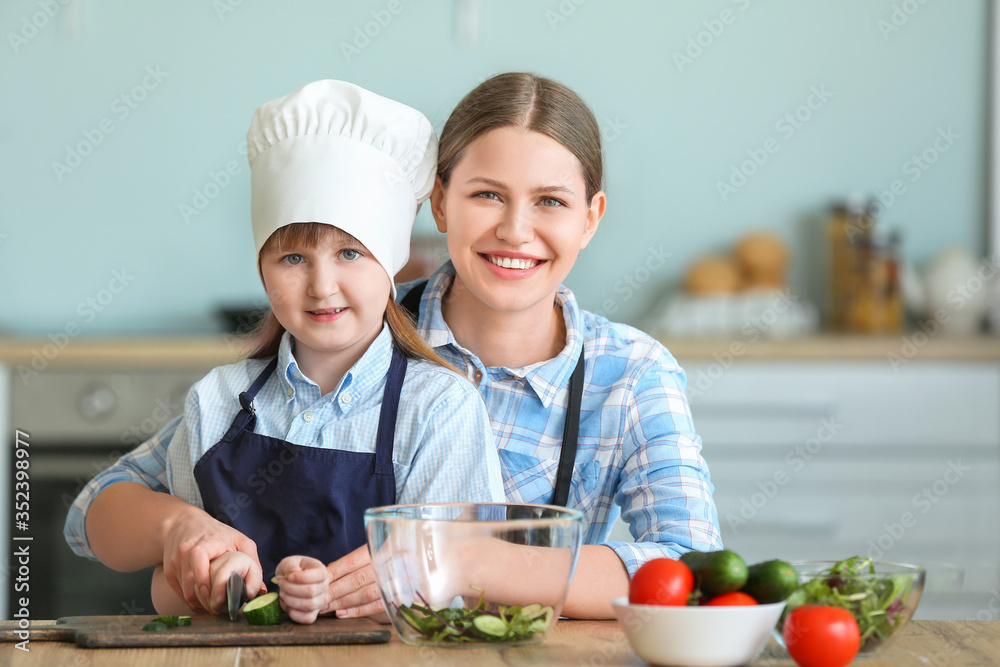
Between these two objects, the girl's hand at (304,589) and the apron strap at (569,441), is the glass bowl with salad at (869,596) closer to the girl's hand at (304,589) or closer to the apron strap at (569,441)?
the girl's hand at (304,589)

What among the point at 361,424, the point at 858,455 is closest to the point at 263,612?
the point at 361,424

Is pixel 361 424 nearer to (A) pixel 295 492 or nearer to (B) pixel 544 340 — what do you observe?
(A) pixel 295 492

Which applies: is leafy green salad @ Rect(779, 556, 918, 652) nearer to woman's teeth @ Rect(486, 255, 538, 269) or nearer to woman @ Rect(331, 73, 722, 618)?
woman @ Rect(331, 73, 722, 618)

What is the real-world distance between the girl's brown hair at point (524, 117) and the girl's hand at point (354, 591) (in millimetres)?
531

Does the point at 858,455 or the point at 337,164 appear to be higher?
the point at 337,164

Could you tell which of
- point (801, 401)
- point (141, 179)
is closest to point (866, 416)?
point (801, 401)

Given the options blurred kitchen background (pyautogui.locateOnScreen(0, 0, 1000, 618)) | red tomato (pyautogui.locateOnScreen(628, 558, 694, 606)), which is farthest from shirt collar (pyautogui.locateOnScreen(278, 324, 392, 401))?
blurred kitchen background (pyautogui.locateOnScreen(0, 0, 1000, 618))

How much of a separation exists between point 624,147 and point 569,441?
178cm

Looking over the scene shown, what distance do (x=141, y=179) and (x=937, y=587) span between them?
247cm

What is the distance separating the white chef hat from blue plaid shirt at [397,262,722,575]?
0.22m

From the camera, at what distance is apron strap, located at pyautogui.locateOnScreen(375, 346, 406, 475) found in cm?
101

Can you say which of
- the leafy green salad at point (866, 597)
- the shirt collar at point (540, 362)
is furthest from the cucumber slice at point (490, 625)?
the shirt collar at point (540, 362)

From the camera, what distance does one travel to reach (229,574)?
86 centimetres

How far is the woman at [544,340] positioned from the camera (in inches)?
45.2
